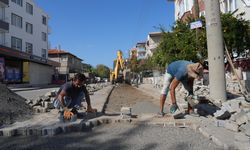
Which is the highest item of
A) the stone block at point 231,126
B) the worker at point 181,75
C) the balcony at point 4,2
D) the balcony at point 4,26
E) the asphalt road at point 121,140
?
the balcony at point 4,2

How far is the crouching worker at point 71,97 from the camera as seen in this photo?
6709mm

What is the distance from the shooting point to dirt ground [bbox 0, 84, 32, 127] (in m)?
7.16

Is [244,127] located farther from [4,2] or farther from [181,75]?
[4,2]

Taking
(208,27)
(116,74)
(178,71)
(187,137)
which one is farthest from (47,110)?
(116,74)

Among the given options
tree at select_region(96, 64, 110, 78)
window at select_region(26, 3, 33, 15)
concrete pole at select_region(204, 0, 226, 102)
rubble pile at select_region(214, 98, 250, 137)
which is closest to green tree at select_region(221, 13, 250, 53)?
concrete pole at select_region(204, 0, 226, 102)

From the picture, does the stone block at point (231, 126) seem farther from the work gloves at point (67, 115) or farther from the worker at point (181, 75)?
the work gloves at point (67, 115)

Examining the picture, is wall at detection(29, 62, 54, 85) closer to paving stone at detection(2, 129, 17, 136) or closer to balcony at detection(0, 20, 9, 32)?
balcony at detection(0, 20, 9, 32)

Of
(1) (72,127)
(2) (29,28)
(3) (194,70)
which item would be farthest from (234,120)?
(2) (29,28)

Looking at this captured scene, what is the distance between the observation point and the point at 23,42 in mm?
44031

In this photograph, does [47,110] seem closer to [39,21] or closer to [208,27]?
[208,27]

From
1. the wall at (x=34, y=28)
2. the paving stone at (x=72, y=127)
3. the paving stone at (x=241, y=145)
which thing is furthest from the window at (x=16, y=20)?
the paving stone at (x=241, y=145)

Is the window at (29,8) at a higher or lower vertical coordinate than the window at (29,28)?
higher

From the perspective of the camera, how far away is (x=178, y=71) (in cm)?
708

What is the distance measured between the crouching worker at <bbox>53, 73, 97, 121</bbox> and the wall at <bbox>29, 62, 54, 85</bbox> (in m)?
38.5
